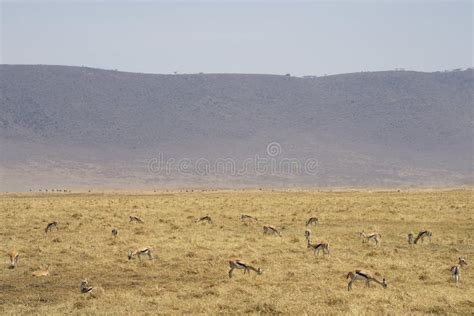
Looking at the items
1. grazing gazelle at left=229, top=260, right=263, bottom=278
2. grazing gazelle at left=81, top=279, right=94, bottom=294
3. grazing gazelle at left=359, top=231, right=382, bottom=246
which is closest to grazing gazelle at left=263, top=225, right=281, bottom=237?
grazing gazelle at left=359, top=231, right=382, bottom=246

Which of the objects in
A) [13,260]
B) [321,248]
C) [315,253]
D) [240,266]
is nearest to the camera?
[240,266]

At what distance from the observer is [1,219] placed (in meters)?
28.4

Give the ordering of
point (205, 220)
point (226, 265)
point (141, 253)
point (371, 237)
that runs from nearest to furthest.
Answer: point (226, 265) < point (141, 253) < point (371, 237) < point (205, 220)

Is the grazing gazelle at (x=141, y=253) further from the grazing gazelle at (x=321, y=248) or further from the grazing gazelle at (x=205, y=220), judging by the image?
the grazing gazelle at (x=205, y=220)

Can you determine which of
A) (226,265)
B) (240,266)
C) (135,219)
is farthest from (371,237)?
(135,219)

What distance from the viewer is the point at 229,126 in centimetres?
9250

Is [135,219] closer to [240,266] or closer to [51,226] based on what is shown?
[51,226]

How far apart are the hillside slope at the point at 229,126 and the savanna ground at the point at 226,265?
47874 mm

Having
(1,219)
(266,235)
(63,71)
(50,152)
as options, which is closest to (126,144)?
(50,152)

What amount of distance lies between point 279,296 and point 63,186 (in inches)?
2387

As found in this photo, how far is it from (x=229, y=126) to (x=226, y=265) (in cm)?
7562

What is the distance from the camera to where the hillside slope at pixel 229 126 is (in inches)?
3098

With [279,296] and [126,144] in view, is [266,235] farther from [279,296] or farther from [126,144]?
[126,144]

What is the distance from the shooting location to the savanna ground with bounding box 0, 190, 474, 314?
1300 cm
